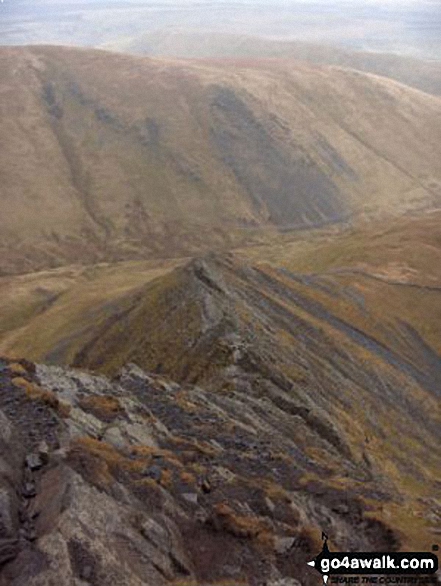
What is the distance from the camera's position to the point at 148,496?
25406 millimetres

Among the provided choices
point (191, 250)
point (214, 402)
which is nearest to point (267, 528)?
point (214, 402)

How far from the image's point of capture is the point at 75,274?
16500 centimetres

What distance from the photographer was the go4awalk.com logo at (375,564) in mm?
25375

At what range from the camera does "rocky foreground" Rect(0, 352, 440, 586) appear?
20922mm

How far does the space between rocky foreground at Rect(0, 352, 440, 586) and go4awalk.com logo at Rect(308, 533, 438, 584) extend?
0.53 meters

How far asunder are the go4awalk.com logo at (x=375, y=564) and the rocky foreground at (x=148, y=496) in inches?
20.9

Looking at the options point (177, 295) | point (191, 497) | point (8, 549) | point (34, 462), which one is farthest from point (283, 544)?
point (177, 295)

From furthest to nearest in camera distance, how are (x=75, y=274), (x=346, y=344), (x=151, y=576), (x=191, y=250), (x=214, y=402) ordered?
(x=191, y=250)
(x=75, y=274)
(x=346, y=344)
(x=214, y=402)
(x=151, y=576)

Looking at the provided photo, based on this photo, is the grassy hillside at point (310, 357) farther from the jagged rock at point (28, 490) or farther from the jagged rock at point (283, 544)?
the jagged rock at point (28, 490)

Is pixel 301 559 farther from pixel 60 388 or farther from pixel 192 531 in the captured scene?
pixel 60 388

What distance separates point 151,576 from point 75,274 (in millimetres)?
148167

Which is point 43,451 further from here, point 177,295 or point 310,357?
point 177,295

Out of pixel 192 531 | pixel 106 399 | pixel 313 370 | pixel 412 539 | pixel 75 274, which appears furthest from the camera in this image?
pixel 75 274

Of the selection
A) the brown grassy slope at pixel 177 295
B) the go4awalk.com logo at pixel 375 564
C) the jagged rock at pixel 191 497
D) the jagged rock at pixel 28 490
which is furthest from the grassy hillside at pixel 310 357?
the jagged rock at pixel 28 490
